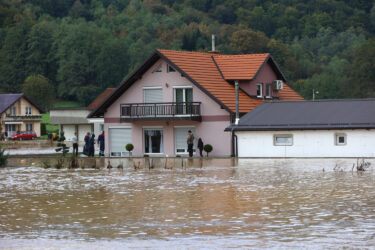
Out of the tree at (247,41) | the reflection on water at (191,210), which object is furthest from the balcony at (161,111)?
the tree at (247,41)

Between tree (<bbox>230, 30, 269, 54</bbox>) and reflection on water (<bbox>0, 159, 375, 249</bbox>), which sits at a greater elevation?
tree (<bbox>230, 30, 269, 54</bbox>)

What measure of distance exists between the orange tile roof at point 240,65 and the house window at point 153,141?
217 inches

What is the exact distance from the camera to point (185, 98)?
165 feet

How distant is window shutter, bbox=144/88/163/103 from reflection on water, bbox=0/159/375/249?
62.8 ft

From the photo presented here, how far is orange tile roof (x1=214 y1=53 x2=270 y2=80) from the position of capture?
51.4 m

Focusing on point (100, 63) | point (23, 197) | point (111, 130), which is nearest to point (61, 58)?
point (100, 63)

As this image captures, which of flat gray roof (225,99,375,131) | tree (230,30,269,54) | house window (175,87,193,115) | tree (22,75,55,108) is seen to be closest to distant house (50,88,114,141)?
house window (175,87,193,115)

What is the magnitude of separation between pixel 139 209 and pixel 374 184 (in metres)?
8.53

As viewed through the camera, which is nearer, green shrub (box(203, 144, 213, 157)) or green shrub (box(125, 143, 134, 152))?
green shrub (box(203, 144, 213, 157))

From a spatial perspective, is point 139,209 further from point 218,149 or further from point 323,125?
point 218,149

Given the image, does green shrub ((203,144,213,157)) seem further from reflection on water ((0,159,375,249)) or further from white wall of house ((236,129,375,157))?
reflection on water ((0,159,375,249))

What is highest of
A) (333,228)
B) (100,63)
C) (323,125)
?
(100,63)

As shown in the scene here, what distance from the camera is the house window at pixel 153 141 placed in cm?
5088

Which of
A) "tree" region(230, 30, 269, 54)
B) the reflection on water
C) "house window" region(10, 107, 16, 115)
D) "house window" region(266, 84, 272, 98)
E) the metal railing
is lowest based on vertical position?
the reflection on water
